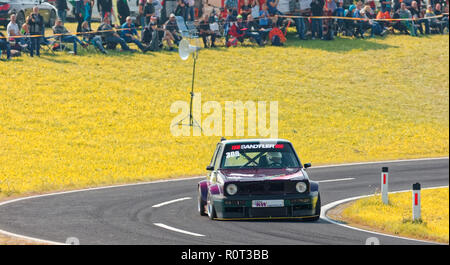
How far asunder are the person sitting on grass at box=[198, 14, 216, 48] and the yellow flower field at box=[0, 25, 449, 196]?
1.98ft

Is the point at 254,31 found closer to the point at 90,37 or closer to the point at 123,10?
the point at 123,10

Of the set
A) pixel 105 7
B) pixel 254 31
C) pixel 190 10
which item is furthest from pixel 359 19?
pixel 105 7

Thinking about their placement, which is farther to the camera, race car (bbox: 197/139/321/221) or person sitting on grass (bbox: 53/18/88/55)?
person sitting on grass (bbox: 53/18/88/55)

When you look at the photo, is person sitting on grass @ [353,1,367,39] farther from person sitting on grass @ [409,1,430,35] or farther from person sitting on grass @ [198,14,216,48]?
person sitting on grass @ [198,14,216,48]

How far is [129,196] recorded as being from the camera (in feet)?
61.6

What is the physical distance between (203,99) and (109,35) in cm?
557

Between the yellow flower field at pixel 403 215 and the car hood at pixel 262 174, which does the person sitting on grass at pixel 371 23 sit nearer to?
the yellow flower field at pixel 403 215

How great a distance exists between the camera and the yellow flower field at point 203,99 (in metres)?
25.7

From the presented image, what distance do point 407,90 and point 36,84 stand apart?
16596mm

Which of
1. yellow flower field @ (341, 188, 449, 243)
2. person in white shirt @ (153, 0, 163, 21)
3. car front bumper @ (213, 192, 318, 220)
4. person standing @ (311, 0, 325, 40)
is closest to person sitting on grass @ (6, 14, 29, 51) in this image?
person in white shirt @ (153, 0, 163, 21)

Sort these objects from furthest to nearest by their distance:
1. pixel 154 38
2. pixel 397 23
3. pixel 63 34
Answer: pixel 397 23 → pixel 154 38 → pixel 63 34

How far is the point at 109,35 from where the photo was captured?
35.1 metres

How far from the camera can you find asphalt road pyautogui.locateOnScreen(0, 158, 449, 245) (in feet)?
40.0
